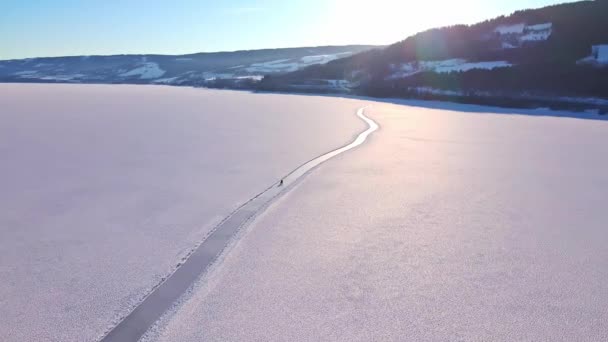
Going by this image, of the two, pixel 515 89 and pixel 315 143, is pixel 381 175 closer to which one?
pixel 315 143

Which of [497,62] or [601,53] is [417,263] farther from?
[497,62]

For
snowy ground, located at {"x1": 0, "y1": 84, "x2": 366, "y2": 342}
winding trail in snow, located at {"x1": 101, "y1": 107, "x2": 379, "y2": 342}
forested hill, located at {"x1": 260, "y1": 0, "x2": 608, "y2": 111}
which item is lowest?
winding trail in snow, located at {"x1": 101, "y1": 107, "x2": 379, "y2": 342}

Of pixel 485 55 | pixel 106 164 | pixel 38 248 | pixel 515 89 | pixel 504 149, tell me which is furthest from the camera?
pixel 485 55

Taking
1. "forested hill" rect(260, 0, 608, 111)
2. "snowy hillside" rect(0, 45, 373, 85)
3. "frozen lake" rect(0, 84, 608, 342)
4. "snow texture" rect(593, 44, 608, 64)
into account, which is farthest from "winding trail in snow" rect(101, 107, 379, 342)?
"snowy hillside" rect(0, 45, 373, 85)

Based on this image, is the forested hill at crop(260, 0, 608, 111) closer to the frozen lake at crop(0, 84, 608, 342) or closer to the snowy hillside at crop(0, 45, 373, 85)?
the frozen lake at crop(0, 84, 608, 342)

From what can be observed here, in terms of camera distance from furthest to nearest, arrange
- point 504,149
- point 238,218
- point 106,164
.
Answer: point 504,149
point 106,164
point 238,218

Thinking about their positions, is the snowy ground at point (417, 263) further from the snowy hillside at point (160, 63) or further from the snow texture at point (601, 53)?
the snowy hillside at point (160, 63)

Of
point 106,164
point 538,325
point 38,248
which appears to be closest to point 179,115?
point 106,164
